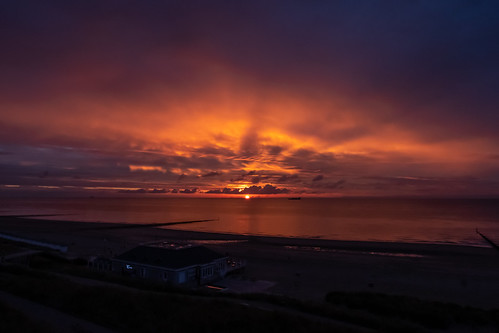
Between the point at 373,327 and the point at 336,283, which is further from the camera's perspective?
the point at 336,283

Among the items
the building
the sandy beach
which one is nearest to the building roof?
the building

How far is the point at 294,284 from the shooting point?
31.3m

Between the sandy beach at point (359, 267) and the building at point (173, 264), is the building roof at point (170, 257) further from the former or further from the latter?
the sandy beach at point (359, 267)

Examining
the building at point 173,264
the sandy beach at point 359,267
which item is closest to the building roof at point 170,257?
the building at point 173,264

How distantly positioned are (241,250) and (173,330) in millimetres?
39430

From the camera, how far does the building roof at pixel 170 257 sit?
95.9ft

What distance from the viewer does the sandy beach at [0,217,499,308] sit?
2998cm

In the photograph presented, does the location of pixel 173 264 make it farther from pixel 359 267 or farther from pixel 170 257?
pixel 359 267

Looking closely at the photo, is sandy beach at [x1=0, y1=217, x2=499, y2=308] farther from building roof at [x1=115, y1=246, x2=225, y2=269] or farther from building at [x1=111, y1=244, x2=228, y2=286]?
building roof at [x1=115, y1=246, x2=225, y2=269]

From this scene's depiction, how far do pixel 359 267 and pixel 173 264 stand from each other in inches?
913

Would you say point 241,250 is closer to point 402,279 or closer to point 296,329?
point 402,279

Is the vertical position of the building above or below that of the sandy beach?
above

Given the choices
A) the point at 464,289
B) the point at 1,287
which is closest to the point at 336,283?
the point at 464,289

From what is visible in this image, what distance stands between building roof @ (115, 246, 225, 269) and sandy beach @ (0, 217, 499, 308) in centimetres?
318
